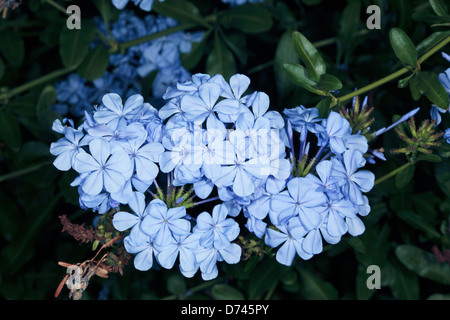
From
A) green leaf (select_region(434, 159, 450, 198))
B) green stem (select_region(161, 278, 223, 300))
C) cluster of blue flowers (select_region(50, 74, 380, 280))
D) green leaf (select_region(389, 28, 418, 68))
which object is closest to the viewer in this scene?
cluster of blue flowers (select_region(50, 74, 380, 280))

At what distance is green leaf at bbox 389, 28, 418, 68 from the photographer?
5.25 ft

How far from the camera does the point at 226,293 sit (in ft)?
7.57

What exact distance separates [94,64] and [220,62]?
2.10 feet

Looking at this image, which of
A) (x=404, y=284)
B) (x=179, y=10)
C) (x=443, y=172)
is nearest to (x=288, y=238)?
(x=443, y=172)

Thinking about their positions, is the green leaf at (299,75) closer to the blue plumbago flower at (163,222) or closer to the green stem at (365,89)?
the green stem at (365,89)

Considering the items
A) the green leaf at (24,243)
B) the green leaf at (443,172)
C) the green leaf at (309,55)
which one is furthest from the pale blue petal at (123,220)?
the green leaf at (443,172)

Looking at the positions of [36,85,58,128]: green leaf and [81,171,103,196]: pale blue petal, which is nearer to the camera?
[81,171,103,196]: pale blue petal

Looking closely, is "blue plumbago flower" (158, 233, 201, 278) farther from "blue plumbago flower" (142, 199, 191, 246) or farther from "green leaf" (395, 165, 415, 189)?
"green leaf" (395, 165, 415, 189)

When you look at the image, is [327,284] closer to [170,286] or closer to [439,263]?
[439,263]

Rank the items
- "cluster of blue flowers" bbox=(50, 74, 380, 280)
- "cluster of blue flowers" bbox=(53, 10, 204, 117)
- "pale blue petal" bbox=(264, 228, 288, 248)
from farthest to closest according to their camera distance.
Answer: "cluster of blue flowers" bbox=(53, 10, 204, 117)
"pale blue petal" bbox=(264, 228, 288, 248)
"cluster of blue flowers" bbox=(50, 74, 380, 280)

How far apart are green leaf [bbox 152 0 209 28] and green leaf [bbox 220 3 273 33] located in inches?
6.3

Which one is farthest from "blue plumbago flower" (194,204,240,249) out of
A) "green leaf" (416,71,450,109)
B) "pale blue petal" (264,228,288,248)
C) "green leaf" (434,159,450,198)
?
"green leaf" (434,159,450,198)

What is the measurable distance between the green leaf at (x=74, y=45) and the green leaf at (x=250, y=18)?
707 mm

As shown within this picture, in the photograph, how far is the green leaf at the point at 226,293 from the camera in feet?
7.54
